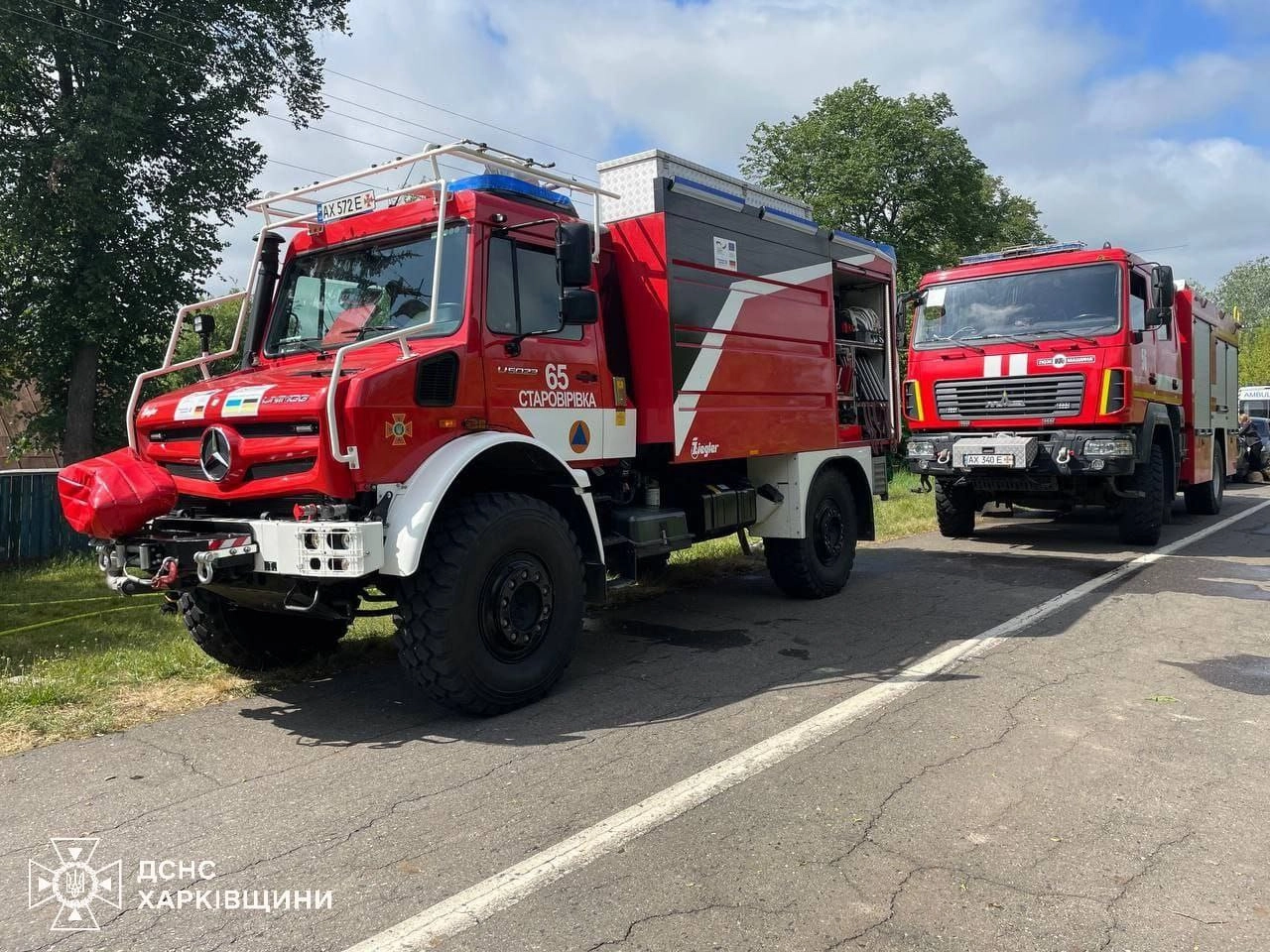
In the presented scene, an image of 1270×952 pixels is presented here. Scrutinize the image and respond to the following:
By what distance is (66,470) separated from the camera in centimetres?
494

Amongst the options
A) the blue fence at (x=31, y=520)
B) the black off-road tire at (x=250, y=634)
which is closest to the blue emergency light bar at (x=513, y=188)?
the black off-road tire at (x=250, y=634)

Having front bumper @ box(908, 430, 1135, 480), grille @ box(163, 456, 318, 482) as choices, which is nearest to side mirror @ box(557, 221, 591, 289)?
grille @ box(163, 456, 318, 482)

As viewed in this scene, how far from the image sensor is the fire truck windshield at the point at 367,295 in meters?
5.20

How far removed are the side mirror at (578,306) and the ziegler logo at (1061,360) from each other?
22.2 ft

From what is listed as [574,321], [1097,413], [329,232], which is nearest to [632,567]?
[574,321]

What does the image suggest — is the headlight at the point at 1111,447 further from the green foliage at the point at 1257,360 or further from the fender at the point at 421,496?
the green foliage at the point at 1257,360

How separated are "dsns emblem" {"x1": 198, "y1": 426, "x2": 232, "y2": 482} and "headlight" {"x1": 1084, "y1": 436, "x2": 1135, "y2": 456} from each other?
28.6ft

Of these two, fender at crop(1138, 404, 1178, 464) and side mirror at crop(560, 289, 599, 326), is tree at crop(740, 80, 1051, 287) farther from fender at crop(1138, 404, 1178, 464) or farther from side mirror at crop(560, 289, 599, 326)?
side mirror at crop(560, 289, 599, 326)

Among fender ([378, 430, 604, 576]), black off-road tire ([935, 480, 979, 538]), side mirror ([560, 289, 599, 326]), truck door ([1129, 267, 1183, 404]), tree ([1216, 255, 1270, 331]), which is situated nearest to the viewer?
fender ([378, 430, 604, 576])

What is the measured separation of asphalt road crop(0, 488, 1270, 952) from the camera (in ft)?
9.53

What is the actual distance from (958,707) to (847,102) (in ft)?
108

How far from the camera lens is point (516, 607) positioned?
505 centimetres

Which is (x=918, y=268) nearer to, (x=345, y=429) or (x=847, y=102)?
(x=847, y=102)

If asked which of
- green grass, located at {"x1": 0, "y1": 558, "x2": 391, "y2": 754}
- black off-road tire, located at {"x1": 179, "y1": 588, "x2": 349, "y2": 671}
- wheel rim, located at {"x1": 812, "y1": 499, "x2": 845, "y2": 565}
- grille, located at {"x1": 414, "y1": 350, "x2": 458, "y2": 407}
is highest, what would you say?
grille, located at {"x1": 414, "y1": 350, "x2": 458, "y2": 407}
